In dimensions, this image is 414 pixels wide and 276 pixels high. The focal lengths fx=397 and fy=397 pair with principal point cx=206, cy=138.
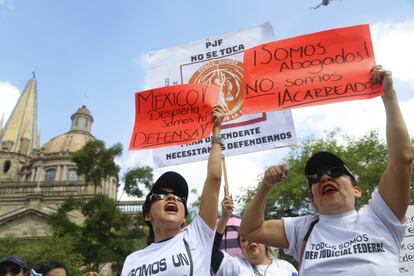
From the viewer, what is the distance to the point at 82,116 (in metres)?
54.8

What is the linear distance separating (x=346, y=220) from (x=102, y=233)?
21.8 meters

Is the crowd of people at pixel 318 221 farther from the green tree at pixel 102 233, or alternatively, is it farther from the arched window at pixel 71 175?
the arched window at pixel 71 175

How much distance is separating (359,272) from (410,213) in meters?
6.00

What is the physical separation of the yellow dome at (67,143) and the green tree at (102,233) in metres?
25.6

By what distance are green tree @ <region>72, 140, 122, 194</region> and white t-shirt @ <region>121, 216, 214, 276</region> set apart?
21.9m

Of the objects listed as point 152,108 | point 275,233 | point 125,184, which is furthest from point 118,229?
point 275,233

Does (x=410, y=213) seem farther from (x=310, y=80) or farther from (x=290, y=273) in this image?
(x=310, y=80)

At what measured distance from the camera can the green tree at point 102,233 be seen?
21.8m

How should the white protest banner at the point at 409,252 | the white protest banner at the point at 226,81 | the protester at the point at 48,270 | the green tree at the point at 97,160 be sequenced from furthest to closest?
1. the green tree at the point at 97,160
2. the white protest banner at the point at 409,252
3. the white protest banner at the point at 226,81
4. the protester at the point at 48,270

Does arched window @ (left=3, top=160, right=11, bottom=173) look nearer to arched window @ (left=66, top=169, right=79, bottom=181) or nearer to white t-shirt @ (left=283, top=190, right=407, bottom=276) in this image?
arched window @ (left=66, top=169, right=79, bottom=181)

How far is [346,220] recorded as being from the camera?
2504mm

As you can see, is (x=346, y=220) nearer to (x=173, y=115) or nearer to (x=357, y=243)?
(x=357, y=243)

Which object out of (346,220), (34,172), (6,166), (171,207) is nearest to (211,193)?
(171,207)

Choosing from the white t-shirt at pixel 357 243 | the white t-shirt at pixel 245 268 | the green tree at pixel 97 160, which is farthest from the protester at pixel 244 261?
the green tree at pixel 97 160
